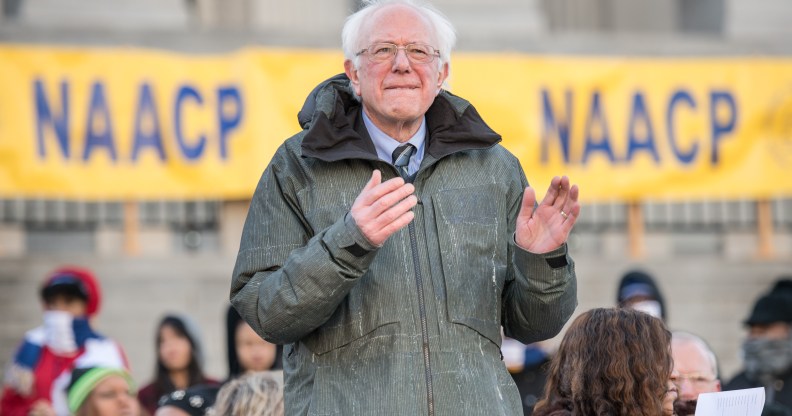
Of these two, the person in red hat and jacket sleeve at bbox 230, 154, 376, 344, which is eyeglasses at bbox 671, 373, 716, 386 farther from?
the person in red hat

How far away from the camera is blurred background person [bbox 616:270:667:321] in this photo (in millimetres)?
9203

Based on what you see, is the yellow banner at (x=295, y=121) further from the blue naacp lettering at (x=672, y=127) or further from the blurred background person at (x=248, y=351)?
the blurred background person at (x=248, y=351)

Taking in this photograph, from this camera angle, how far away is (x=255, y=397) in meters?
6.38

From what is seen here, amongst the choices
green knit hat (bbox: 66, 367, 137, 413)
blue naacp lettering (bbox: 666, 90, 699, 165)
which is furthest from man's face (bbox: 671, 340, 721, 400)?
blue naacp lettering (bbox: 666, 90, 699, 165)

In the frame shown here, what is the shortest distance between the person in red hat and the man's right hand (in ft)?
17.6

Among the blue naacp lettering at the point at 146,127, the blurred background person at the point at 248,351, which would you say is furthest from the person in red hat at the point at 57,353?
the blue naacp lettering at the point at 146,127

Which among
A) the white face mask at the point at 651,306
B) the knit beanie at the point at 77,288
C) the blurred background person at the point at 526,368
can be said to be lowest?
the blurred background person at the point at 526,368

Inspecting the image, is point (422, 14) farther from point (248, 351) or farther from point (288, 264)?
point (248, 351)

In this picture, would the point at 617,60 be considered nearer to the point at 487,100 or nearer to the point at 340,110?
the point at 487,100

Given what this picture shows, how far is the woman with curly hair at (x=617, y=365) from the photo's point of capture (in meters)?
4.90

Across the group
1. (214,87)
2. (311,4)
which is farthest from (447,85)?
(311,4)

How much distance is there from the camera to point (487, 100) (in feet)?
42.8

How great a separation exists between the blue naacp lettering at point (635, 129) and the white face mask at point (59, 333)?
4.88 metres

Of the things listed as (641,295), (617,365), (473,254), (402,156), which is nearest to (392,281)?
(473,254)
